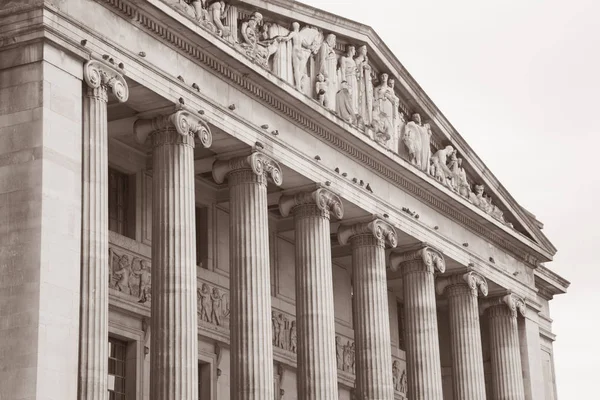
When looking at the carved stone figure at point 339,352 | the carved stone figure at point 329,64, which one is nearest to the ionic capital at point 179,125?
the carved stone figure at point 329,64

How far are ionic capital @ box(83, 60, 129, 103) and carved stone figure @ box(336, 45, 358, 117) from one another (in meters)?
12.0

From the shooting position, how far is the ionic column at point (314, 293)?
41656 mm

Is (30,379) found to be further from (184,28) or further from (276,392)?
(276,392)

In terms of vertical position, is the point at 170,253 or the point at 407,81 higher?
the point at 407,81

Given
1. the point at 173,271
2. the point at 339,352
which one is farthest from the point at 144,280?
the point at 339,352

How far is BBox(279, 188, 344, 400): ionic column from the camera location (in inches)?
1640

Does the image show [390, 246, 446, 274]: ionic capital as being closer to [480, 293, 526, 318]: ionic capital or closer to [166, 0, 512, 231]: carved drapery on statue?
[166, 0, 512, 231]: carved drapery on statue

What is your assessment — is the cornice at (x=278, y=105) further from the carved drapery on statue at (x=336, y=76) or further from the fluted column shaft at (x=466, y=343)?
the fluted column shaft at (x=466, y=343)

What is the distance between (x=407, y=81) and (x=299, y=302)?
37.0ft

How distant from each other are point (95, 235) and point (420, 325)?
60.9 feet

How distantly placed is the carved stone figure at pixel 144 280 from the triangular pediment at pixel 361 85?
6.76m

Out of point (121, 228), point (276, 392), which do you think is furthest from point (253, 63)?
point (276, 392)

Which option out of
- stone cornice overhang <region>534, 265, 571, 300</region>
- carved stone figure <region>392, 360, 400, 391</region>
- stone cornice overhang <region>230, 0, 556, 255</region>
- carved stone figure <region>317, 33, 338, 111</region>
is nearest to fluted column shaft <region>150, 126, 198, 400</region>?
stone cornice overhang <region>230, 0, 556, 255</region>

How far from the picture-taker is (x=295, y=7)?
43.1 metres
